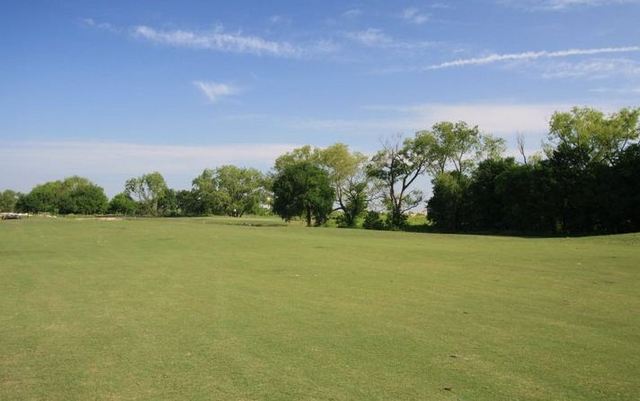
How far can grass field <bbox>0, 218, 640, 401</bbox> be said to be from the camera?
5.41 meters

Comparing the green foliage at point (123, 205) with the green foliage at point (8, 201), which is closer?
the green foliage at point (123, 205)

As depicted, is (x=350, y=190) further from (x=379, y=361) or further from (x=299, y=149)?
(x=379, y=361)

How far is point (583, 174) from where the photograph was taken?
4650 centimetres

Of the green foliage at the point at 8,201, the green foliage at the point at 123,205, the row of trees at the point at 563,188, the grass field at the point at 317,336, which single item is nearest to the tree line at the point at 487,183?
the row of trees at the point at 563,188

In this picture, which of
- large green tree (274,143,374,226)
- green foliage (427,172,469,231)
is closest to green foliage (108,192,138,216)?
large green tree (274,143,374,226)

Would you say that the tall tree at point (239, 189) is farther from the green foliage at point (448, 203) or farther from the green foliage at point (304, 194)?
the green foliage at point (448, 203)

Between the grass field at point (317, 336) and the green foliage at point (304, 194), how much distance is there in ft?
171

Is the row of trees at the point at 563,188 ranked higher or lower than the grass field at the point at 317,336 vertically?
higher

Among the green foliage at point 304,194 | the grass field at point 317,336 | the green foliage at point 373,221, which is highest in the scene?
the green foliage at point 304,194

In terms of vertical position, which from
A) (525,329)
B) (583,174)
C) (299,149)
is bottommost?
(525,329)

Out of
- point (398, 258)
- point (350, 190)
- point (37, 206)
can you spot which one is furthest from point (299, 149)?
point (37, 206)

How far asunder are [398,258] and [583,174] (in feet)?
108

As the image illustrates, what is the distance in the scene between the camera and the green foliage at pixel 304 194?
67312 millimetres

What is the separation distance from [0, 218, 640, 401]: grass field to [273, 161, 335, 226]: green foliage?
51985 mm
